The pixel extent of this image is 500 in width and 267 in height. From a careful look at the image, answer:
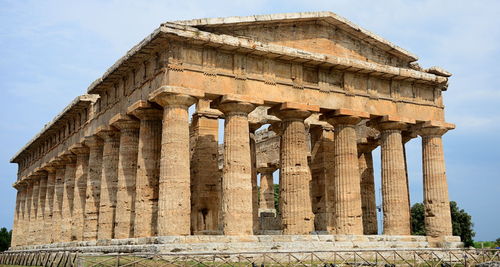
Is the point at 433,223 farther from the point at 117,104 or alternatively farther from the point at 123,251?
the point at 117,104

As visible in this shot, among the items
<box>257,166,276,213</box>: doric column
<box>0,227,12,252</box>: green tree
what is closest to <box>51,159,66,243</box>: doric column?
<box>257,166,276,213</box>: doric column

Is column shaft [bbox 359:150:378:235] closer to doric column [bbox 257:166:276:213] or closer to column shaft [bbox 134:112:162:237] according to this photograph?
doric column [bbox 257:166:276:213]

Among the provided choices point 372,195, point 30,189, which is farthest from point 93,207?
point 30,189

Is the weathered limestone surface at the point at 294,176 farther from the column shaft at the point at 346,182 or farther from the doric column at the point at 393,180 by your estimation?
the doric column at the point at 393,180

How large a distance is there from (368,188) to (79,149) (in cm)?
1677

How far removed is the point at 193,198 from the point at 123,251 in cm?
554

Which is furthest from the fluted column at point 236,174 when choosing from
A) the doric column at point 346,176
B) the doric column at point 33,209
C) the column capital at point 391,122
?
the doric column at point 33,209

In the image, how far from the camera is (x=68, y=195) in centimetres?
3338

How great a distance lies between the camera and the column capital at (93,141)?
28984 mm

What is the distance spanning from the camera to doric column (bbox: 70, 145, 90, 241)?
29969mm

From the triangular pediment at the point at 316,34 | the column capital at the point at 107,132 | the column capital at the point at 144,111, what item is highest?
the triangular pediment at the point at 316,34

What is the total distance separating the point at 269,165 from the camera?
1442 inches

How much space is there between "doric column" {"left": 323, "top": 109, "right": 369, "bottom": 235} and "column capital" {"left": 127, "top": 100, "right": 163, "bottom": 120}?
7.76 m

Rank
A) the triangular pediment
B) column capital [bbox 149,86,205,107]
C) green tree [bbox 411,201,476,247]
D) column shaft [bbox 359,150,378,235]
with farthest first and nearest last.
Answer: green tree [bbox 411,201,476,247]
column shaft [bbox 359,150,378,235]
the triangular pediment
column capital [bbox 149,86,205,107]
